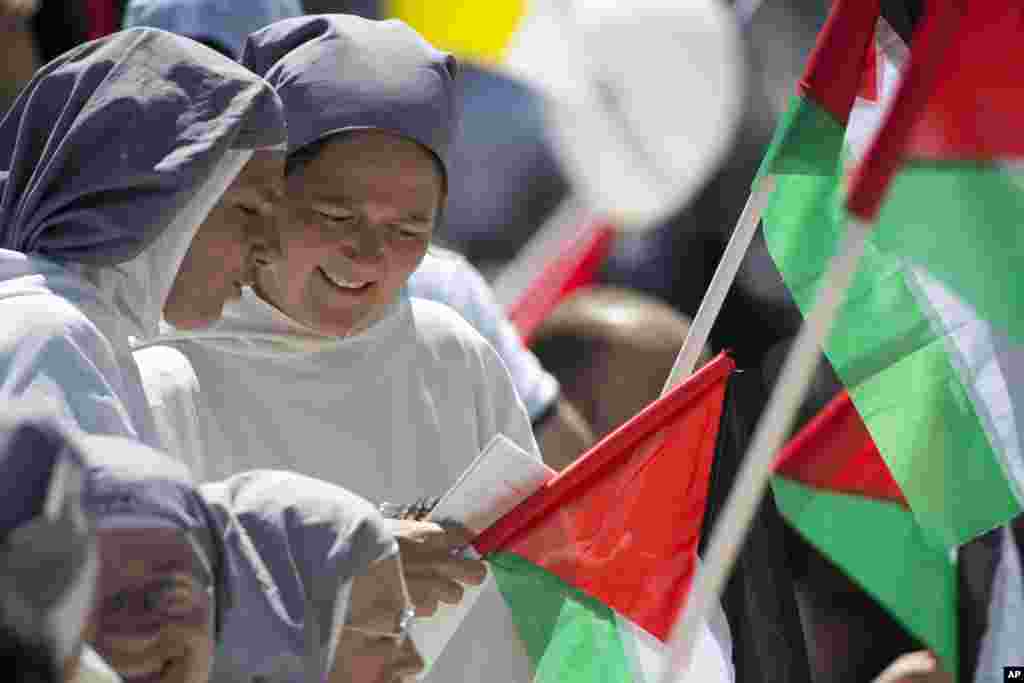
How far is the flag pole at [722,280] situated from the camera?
5.41 m

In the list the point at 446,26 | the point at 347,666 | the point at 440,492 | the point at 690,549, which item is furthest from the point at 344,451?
the point at 446,26

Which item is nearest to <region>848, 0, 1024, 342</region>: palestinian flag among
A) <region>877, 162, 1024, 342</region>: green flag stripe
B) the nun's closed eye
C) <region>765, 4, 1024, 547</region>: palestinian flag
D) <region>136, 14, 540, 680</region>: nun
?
<region>877, 162, 1024, 342</region>: green flag stripe

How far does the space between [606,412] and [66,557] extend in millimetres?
4459

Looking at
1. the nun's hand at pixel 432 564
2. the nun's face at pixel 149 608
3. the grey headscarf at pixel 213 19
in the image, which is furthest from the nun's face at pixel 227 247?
the grey headscarf at pixel 213 19

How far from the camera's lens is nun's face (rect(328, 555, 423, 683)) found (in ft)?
13.8

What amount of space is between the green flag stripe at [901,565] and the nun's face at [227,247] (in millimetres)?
2066

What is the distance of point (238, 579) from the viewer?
3.94 metres

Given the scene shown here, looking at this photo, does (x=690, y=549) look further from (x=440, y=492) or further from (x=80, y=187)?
(x=80, y=187)

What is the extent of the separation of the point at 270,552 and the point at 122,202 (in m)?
0.80

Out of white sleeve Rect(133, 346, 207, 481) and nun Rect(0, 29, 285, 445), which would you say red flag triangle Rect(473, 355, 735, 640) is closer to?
white sleeve Rect(133, 346, 207, 481)

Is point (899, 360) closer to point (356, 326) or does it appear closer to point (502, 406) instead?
point (502, 406)

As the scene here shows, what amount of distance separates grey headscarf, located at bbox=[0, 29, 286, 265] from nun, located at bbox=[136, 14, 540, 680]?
56 centimetres

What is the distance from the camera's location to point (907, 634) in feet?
23.0

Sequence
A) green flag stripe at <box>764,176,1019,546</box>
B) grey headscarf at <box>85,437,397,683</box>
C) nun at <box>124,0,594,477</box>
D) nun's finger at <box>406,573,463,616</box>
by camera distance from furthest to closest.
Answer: nun at <box>124,0,594,477</box>, green flag stripe at <box>764,176,1019,546</box>, nun's finger at <box>406,573,463,616</box>, grey headscarf at <box>85,437,397,683</box>
